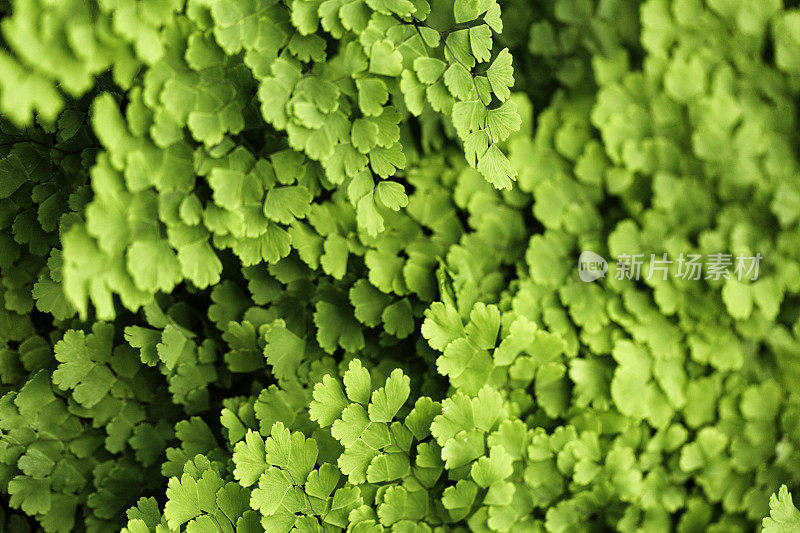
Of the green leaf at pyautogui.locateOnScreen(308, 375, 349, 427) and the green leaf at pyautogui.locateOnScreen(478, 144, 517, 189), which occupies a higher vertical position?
the green leaf at pyautogui.locateOnScreen(478, 144, 517, 189)

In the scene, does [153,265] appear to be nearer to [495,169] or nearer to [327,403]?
[327,403]

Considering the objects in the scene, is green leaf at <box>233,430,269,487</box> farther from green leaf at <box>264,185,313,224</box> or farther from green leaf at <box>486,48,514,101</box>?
green leaf at <box>486,48,514,101</box>

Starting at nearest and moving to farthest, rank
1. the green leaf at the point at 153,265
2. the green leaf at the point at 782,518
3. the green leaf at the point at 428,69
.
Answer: the green leaf at the point at 153,265, the green leaf at the point at 428,69, the green leaf at the point at 782,518

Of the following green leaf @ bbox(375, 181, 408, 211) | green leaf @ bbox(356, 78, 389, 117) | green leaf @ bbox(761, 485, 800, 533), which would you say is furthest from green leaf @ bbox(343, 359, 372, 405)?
green leaf @ bbox(761, 485, 800, 533)

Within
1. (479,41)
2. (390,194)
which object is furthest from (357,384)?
(479,41)

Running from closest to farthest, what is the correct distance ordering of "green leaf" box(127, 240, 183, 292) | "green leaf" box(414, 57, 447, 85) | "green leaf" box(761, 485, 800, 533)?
"green leaf" box(127, 240, 183, 292), "green leaf" box(414, 57, 447, 85), "green leaf" box(761, 485, 800, 533)

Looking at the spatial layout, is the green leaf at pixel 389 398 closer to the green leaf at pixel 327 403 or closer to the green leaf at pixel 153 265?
the green leaf at pixel 327 403

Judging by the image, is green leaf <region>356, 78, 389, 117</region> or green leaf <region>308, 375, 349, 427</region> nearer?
green leaf <region>356, 78, 389, 117</region>

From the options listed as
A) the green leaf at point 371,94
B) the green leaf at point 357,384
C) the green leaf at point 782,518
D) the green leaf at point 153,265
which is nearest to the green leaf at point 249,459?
the green leaf at point 357,384

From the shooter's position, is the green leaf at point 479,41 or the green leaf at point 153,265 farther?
the green leaf at point 479,41
